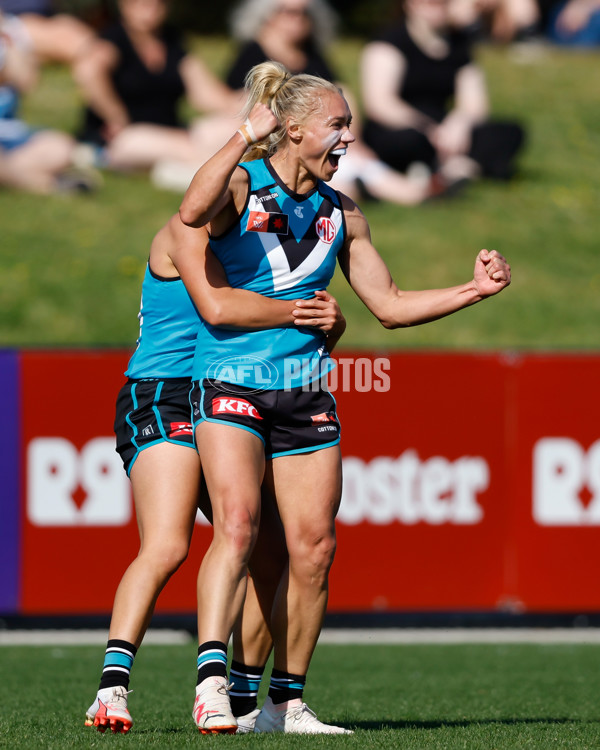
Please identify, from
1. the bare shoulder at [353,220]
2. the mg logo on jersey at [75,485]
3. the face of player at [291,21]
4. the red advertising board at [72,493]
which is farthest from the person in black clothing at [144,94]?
the bare shoulder at [353,220]

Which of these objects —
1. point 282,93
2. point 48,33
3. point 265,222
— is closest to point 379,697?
point 265,222

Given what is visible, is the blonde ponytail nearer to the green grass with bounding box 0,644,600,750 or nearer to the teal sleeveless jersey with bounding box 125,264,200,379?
the teal sleeveless jersey with bounding box 125,264,200,379

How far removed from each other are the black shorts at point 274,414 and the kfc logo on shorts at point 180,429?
14cm

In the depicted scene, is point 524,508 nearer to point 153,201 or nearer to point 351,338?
point 351,338

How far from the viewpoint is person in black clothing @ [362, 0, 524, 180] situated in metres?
11.7

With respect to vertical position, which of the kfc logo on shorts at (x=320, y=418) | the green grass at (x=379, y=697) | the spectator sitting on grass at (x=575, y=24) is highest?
the spectator sitting on grass at (x=575, y=24)

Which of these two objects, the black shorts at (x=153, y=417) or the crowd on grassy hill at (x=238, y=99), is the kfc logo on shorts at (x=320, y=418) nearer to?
the black shorts at (x=153, y=417)

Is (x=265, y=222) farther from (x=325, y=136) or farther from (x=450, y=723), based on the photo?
(x=450, y=723)

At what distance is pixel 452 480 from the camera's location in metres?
8.44

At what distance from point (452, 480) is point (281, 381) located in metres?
4.23

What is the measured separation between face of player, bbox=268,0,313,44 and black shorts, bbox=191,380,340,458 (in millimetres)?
7434

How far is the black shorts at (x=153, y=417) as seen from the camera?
178 inches

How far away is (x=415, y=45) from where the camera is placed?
38.6 feet

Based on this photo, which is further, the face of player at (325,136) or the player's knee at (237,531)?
the face of player at (325,136)
